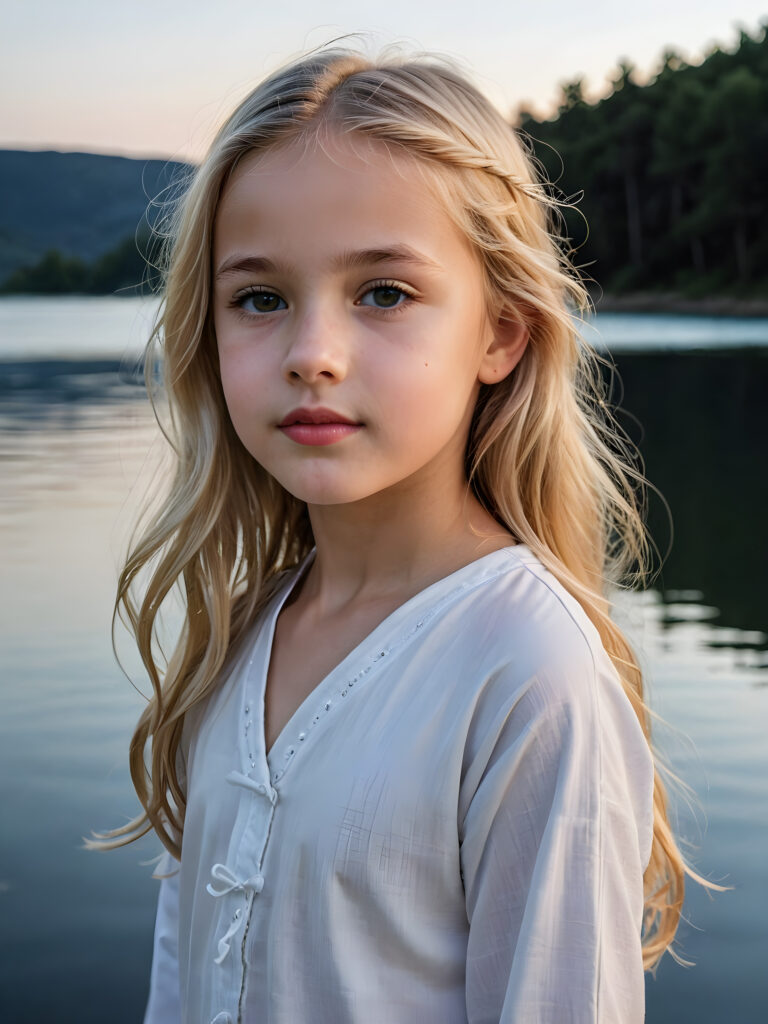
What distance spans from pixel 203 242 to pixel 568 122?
62901mm

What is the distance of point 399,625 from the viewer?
1.48 meters

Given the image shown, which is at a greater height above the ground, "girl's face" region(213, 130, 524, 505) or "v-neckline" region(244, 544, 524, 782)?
"girl's face" region(213, 130, 524, 505)

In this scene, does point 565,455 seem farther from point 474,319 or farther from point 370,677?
point 370,677

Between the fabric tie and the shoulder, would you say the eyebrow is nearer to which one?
the shoulder

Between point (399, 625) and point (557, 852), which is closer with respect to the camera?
point (557, 852)

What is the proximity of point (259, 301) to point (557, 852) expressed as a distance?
73 centimetres

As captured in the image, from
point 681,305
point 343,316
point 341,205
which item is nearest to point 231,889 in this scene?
point 343,316

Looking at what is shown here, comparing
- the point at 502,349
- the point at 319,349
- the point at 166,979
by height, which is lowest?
the point at 166,979

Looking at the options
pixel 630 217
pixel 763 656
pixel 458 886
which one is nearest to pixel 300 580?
pixel 458 886

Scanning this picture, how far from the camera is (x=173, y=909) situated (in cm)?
182

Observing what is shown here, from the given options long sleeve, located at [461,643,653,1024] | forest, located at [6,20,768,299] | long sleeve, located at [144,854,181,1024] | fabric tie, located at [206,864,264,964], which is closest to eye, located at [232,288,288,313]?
long sleeve, located at [461,643,653,1024]

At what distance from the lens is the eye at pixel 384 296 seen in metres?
1.44

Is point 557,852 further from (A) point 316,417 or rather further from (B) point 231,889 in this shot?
(A) point 316,417

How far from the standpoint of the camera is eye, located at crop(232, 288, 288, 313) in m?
1.50
